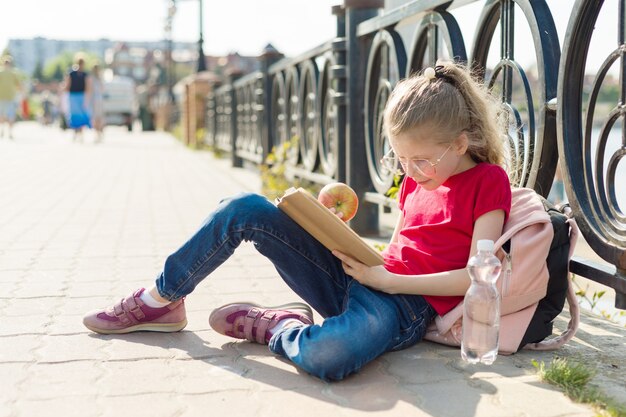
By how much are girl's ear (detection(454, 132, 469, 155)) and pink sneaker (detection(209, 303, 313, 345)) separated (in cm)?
84

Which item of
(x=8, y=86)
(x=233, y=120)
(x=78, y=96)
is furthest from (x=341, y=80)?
(x=8, y=86)

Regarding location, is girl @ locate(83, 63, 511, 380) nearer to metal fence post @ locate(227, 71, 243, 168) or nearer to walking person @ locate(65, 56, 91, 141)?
metal fence post @ locate(227, 71, 243, 168)

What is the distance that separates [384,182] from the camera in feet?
15.9

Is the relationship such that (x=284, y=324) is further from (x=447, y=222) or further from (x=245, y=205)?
(x=447, y=222)

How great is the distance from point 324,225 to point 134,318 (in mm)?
896

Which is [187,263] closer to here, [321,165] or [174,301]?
[174,301]

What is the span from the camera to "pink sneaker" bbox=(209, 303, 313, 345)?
2958 millimetres

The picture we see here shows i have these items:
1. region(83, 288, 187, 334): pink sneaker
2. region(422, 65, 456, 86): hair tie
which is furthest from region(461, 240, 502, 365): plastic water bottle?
region(83, 288, 187, 334): pink sneaker

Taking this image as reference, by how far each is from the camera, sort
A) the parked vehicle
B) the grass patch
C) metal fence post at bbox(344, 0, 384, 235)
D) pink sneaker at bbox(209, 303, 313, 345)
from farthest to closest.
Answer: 1. the parked vehicle
2. metal fence post at bbox(344, 0, 384, 235)
3. pink sneaker at bbox(209, 303, 313, 345)
4. the grass patch

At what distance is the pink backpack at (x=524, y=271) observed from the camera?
8.61 feet

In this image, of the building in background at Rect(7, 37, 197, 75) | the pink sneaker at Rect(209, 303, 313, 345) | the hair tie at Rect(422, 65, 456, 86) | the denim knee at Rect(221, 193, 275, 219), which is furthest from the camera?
the building in background at Rect(7, 37, 197, 75)

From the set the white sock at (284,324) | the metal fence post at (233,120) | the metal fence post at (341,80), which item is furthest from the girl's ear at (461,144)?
the metal fence post at (233,120)

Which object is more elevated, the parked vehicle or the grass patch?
the parked vehicle

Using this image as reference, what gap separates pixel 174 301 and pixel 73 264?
1694 millimetres
